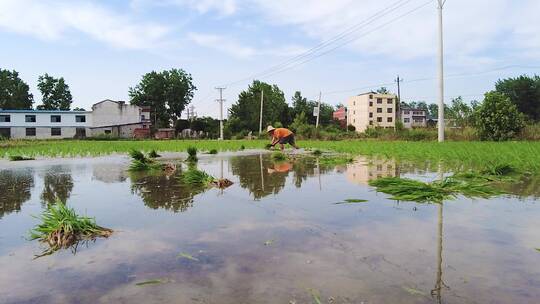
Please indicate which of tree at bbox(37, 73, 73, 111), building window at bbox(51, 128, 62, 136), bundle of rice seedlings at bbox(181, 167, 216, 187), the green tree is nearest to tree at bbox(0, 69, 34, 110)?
tree at bbox(37, 73, 73, 111)

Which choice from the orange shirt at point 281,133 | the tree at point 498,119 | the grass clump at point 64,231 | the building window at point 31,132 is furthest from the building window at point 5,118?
the grass clump at point 64,231

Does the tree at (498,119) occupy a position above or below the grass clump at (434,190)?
above

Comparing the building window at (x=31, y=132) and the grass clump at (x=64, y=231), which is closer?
the grass clump at (x=64, y=231)

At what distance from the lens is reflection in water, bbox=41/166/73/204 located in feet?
20.7

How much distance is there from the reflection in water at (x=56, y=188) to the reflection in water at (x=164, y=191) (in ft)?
3.67

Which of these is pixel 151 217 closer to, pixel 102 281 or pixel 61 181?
pixel 102 281

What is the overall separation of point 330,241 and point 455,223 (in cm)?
147

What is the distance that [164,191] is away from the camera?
6.82m

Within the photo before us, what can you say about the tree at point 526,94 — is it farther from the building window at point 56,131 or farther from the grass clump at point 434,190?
the building window at point 56,131

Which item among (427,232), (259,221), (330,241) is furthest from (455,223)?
(259,221)

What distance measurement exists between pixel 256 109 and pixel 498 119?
143 ft

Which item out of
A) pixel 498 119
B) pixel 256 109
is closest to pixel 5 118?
pixel 256 109

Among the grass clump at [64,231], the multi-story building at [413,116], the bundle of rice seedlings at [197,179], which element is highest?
the multi-story building at [413,116]

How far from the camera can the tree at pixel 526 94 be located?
2212 inches
